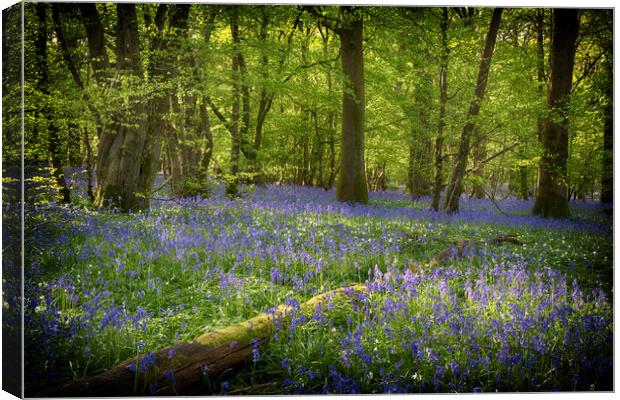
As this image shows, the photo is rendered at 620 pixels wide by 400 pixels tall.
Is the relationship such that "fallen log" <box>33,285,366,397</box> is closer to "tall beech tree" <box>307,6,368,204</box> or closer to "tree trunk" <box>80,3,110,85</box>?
"tall beech tree" <box>307,6,368,204</box>

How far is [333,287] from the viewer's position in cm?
409

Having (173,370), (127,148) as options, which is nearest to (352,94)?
(127,148)

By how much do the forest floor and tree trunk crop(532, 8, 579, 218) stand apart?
0.52 feet

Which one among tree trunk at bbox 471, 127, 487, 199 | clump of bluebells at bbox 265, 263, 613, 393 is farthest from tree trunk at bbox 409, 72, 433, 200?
clump of bluebells at bbox 265, 263, 613, 393

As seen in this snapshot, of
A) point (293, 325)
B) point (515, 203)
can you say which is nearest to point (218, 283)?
point (293, 325)

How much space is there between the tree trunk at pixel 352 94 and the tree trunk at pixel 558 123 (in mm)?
1859

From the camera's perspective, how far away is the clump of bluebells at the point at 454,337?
3617 mm

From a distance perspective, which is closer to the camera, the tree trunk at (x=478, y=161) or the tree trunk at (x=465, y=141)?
the tree trunk at (x=465, y=141)

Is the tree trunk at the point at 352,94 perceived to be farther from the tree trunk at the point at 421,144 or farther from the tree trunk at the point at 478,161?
the tree trunk at the point at 478,161

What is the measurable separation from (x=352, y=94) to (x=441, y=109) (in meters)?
1.03

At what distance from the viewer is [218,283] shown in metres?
4.05

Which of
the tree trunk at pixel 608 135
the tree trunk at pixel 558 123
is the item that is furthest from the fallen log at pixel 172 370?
the tree trunk at pixel 608 135

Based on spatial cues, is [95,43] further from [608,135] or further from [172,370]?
[608,135]

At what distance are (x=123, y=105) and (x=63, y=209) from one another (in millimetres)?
1164
